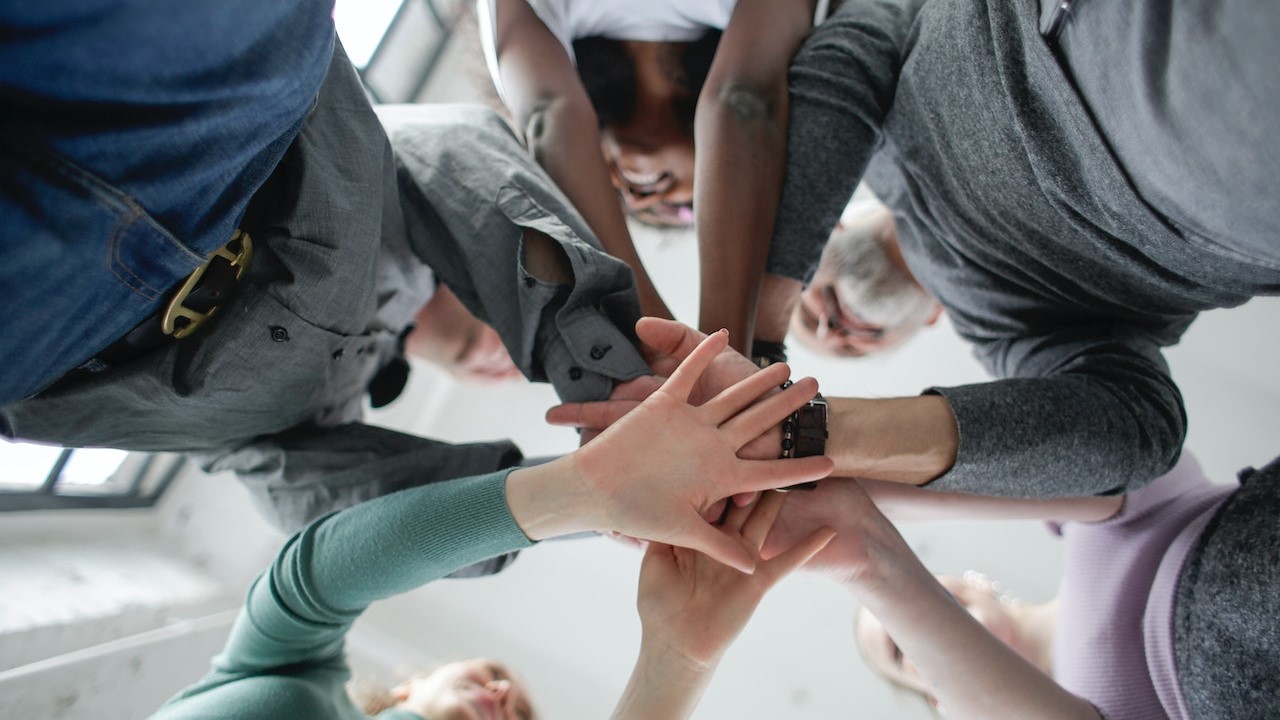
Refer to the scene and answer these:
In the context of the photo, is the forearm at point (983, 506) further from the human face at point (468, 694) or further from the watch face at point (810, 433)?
the human face at point (468, 694)

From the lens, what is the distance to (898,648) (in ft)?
4.68

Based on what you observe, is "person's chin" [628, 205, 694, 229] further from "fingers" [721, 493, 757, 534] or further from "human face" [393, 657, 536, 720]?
"human face" [393, 657, 536, 720]

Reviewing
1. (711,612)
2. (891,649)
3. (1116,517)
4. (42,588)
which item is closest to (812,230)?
(711,612)

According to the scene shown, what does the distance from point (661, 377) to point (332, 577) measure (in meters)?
0.39

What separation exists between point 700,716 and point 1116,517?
121cm

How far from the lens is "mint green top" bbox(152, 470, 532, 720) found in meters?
0.67

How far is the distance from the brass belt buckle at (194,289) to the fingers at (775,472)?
0.49 metres

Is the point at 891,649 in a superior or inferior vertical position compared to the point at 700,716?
superior

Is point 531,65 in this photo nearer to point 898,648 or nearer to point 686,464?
point 686,464

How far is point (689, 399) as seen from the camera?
2.50 feet

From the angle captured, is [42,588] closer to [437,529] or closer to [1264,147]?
[437,529]

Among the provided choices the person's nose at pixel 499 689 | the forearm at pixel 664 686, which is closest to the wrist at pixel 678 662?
the forearm at pixel 664 686

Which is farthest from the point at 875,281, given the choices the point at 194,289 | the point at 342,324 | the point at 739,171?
the point at 194,289

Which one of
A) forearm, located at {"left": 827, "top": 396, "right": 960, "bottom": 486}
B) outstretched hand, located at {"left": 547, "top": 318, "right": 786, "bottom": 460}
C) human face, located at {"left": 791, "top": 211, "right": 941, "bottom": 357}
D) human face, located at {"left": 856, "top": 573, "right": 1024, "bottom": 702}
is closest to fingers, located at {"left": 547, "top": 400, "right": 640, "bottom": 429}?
outstretched hand, located at {"left": 547, "top": 318, "right": 786, "bottom": 460}
